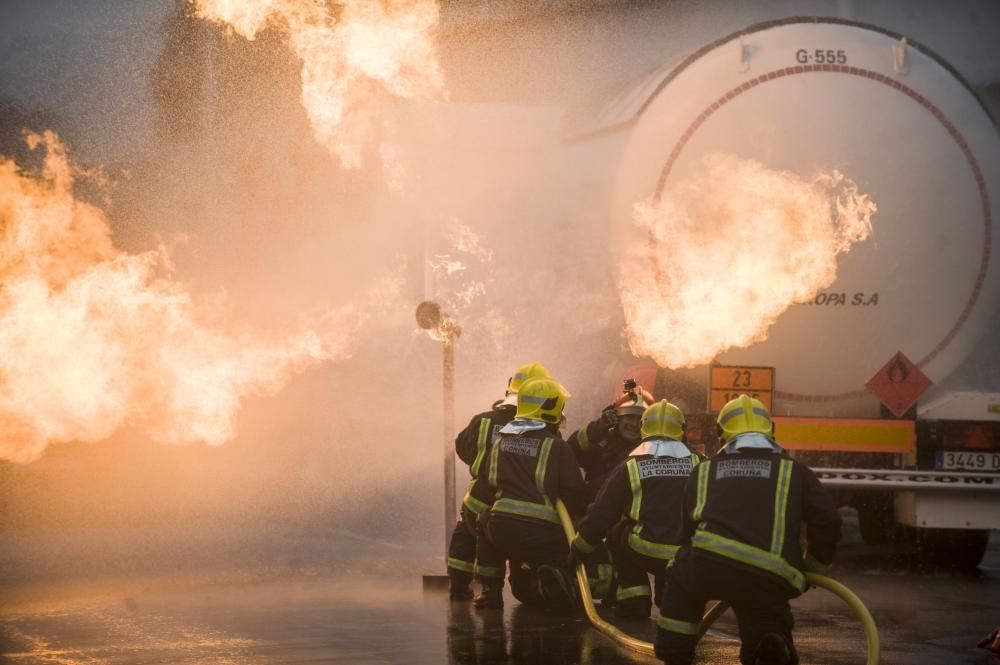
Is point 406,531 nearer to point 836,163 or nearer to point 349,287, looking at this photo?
point 349,287

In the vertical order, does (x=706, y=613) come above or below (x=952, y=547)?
below

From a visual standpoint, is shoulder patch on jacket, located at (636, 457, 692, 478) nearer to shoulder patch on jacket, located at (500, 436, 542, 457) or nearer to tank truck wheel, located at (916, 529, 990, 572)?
shoulder patch on jacket, located at (500, 436, 542, 457)

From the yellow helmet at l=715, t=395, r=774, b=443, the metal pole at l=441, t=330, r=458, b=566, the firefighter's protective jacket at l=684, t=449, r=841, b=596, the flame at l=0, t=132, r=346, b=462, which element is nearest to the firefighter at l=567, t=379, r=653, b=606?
the metal pole at l=441, t=330, r=458, b=566

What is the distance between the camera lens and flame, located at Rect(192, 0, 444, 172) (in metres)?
11.0

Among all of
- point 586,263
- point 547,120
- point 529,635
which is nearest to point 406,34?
point 547,120

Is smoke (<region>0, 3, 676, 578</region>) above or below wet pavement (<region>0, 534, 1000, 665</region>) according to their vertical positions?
above

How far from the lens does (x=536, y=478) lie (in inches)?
331

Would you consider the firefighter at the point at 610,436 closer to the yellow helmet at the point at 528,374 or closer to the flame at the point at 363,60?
the yellow helmet at the point at 528,374

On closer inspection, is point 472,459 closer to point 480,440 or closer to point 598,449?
point 480,440

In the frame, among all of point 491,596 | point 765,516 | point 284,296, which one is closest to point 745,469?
point 765,516

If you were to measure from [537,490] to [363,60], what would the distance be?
418 centimetres

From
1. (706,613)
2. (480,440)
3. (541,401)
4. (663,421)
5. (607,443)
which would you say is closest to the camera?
(663,421)

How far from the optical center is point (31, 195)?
432 inches

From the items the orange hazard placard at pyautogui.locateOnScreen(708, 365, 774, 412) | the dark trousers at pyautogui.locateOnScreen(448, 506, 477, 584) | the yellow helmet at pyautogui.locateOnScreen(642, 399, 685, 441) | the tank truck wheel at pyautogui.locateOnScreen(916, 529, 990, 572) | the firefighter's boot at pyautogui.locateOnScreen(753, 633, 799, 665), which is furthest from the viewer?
the tank truck wheel at pyautogui.locateOnScreen(916, 529, 990, 572)
